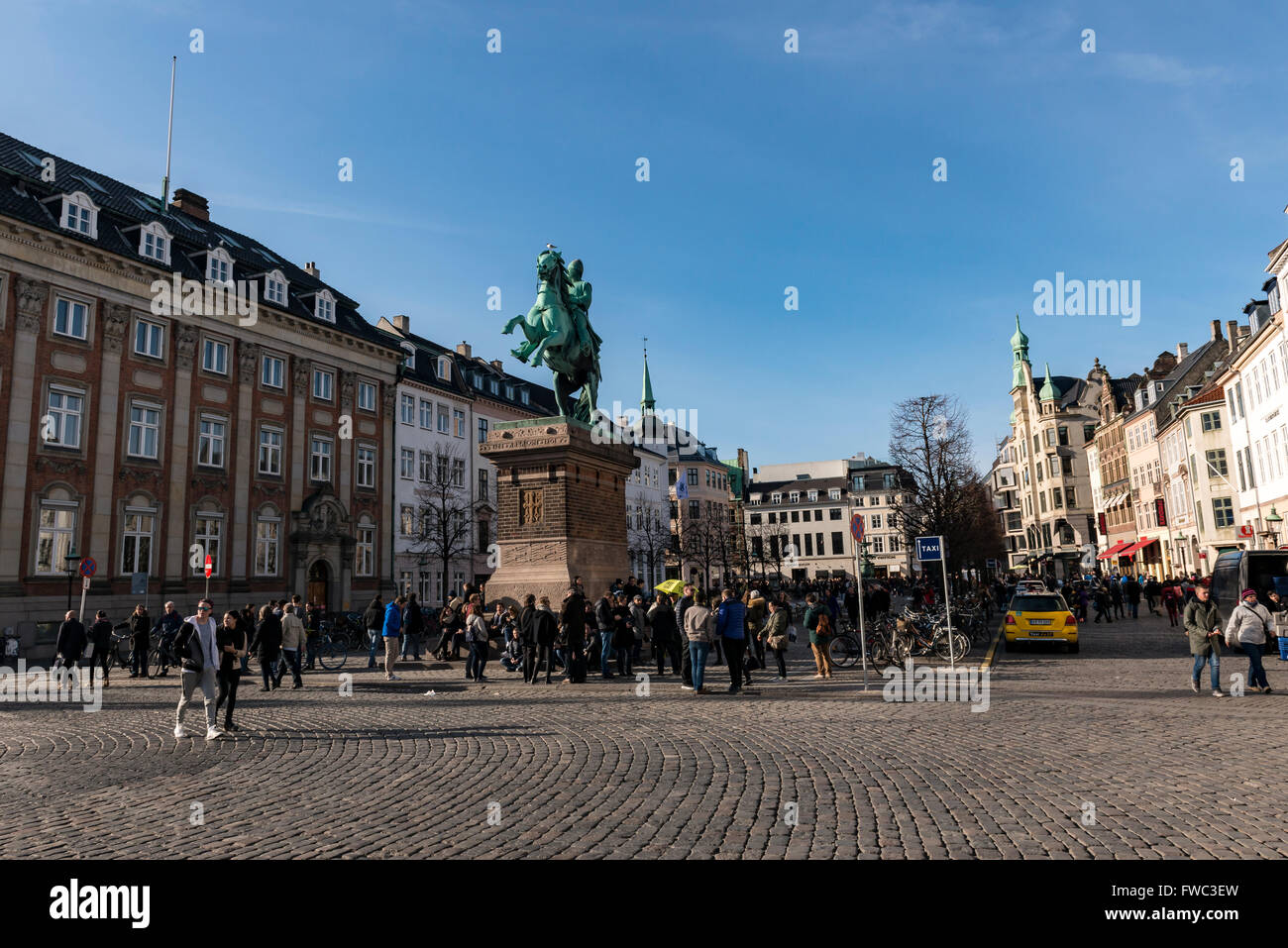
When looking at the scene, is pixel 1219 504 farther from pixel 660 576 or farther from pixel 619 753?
pixel 619 753

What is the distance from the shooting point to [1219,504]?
47812 millimetres

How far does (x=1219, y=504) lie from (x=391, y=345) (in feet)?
156

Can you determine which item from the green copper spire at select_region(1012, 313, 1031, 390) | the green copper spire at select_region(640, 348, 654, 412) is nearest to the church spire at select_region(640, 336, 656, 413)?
the green copper spire at select_region(640, 348, 654, 412)

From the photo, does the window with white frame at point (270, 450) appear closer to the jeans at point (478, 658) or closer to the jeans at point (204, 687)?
the jeans at point (478, 658)

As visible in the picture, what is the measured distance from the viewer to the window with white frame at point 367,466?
143 ft

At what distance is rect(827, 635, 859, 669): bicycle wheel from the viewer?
61.2ft

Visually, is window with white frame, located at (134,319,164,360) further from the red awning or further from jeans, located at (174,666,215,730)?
the red awning

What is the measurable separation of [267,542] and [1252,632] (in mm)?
36245

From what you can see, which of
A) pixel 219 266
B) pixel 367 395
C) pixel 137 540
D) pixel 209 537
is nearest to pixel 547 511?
pixel 137 540

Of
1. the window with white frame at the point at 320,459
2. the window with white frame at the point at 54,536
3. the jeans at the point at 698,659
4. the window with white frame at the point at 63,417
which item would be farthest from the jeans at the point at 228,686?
the window with white frame at the point at 320,459

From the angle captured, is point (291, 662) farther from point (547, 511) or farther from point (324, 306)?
point (324, 306)

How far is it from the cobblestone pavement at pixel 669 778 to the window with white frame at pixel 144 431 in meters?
22.1

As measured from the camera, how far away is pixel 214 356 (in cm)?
3650

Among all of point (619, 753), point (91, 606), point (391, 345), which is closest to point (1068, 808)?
point (619, 753)
